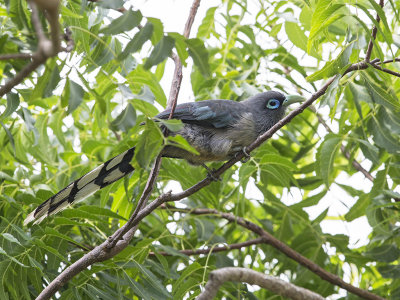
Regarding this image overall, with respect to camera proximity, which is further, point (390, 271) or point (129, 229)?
point (390, 271)

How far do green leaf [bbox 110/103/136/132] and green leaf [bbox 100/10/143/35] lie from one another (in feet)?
1.27

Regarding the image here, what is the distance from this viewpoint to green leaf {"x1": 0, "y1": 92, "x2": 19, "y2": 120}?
337cm

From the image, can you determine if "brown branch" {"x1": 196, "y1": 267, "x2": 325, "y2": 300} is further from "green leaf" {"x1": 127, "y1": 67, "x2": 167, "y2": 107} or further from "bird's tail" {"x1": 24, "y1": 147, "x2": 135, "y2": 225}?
"green leaf" {"x1": 127, "y1": 67, "x2": 167, "y2": 107}

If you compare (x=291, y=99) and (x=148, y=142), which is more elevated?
(x=148, y=142)

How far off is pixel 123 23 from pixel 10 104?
1.17m

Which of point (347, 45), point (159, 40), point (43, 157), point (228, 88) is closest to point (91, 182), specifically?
point (43, 157)

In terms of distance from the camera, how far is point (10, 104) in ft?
11.2

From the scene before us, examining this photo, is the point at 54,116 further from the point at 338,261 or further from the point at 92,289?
the point at 338,261

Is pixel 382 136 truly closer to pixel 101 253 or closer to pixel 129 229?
pixel 129 229

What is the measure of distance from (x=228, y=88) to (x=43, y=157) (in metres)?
1.73

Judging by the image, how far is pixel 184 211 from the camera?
4.59 m

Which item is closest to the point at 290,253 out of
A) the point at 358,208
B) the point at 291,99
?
the point at 358,208

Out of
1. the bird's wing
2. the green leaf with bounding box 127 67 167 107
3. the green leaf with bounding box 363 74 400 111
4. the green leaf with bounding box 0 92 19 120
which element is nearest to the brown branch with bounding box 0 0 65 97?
the green leaf with bounding box 0 92 19 120

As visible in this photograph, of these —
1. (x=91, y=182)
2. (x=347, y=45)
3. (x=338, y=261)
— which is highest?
(x=347, y=45)
